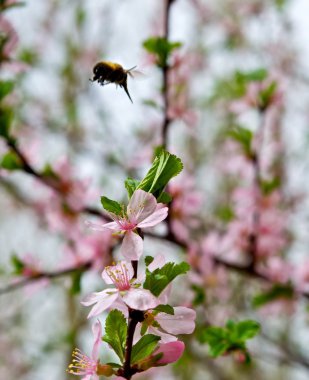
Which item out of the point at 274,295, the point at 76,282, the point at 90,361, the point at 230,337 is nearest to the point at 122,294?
the point at 90,361

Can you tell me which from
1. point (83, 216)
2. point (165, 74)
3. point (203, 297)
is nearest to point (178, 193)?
point (83, 216)

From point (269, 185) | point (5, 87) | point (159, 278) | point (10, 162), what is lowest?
point (159, 278)

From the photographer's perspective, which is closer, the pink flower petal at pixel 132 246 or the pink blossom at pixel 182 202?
the pink flower petal at pixel 132 246

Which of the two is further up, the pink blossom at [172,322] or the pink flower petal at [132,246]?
the pink flower petal at [132,246]

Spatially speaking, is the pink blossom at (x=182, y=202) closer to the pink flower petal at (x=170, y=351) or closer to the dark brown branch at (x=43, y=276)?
the dark brown branch at (x=43, y=276)

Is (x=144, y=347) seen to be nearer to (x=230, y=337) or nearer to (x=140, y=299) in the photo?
(x=140, y=299)

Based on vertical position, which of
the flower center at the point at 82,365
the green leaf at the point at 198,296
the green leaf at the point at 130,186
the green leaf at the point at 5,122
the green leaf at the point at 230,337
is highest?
the green leaf at the point at 5,122

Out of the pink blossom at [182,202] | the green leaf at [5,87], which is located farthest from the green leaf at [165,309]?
the pink blossom at [182,202]

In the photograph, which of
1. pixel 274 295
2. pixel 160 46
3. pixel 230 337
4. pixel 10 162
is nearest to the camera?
pixel 230 337
